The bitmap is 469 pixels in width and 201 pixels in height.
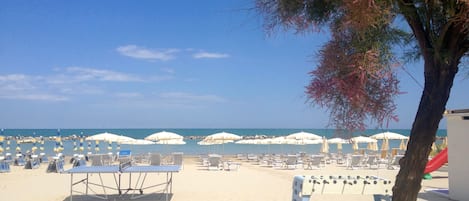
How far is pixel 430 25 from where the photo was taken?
10.5 feet

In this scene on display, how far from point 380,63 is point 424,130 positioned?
528 mm

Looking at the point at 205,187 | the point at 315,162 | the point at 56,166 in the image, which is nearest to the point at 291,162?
the point at 315,162

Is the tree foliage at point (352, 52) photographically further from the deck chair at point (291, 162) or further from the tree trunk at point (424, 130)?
the deck chair at point (291, 162)

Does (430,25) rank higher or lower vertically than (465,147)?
higher

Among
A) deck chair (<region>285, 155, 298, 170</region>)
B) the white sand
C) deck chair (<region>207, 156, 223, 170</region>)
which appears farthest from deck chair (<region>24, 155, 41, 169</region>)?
deck chair (<region>285, 155, 298, 170</region>)

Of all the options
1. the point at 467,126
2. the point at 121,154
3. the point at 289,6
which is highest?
the point at 289,6

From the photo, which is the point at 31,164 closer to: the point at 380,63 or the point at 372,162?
the point at 372,162

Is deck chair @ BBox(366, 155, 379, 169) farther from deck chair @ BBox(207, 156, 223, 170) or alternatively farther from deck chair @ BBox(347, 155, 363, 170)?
deck chair @ BBox(207, 156, 223, 170)

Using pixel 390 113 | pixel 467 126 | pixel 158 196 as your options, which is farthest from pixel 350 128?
pixel 158 196

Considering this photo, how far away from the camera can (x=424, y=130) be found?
2.96 metres

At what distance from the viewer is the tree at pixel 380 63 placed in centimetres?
284

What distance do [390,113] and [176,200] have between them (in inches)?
347

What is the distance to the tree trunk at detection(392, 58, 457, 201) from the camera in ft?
9.68

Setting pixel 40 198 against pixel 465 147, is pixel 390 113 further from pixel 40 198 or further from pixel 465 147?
pixel 40 198
